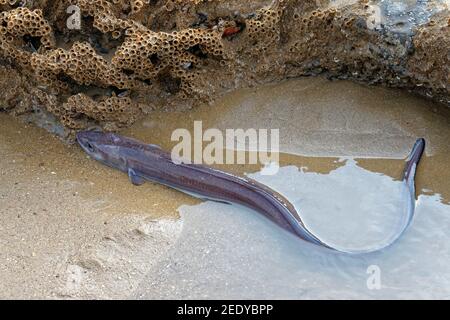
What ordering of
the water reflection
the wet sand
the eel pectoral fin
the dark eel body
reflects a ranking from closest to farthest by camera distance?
1. the water reflection
2. the wet sand
3. the dark eel body
4. the eel pectoral fin

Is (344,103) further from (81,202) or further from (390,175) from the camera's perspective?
(81,202)

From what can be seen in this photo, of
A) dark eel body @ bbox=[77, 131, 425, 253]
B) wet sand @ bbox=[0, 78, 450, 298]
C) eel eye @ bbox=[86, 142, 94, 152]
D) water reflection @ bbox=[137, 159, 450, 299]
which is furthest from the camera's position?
eel eye @ bbox=[86, 142, 94, 152]

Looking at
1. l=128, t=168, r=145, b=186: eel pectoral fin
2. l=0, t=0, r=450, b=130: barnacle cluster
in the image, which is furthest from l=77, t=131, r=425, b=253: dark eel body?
l=0, t=0, r=450, b=130: barnacle cluster

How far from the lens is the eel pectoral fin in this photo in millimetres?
4570

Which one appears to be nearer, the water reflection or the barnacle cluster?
the water reflection

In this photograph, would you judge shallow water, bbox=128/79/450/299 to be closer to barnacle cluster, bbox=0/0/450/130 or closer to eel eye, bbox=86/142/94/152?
barnacle cluster, bbox=0/0/450/130

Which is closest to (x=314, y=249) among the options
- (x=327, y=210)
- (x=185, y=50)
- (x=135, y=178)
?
(x=327, y=210)

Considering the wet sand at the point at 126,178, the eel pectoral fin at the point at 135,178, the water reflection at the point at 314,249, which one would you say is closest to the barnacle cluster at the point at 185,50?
the wet sand at the point at 126,178

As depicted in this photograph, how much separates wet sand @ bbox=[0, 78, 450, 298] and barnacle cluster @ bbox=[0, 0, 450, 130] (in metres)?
0.18

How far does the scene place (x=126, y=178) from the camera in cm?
462

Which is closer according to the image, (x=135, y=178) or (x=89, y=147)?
(x=135, y=178)

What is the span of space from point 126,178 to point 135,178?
0.28ft

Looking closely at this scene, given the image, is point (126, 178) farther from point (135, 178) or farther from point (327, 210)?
point (327, 210)

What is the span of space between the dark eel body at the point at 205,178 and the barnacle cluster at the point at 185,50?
26 centimetres
